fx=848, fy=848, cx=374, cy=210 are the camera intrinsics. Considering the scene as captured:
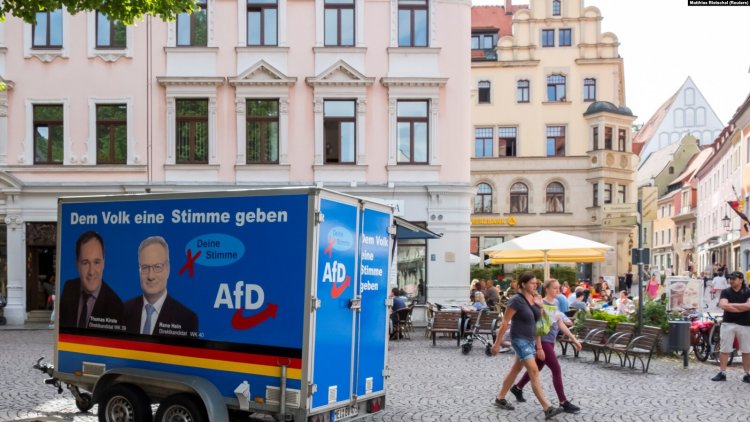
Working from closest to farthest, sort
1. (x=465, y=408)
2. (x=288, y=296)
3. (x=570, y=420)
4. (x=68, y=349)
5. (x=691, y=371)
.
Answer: (x=288, y=296), (x=68, y=349), (x=570, y=420), (x=465, y=408), (x=691, y=371)

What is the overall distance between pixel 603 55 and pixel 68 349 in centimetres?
4499

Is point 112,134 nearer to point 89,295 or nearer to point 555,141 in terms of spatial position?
point 89,295

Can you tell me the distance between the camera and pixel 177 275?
849 centimetres

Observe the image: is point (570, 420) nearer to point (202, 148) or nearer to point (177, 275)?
point (177, 275)

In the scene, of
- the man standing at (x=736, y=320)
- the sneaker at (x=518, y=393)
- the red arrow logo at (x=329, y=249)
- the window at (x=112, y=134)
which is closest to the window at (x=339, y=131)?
the window at (x=112, y=134)

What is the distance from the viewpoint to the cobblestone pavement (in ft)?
34.0

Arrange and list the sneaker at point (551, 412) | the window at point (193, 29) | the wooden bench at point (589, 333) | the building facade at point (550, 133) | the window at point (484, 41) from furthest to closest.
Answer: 1. the window at point (484, 41)
2. the building facade at point (550, 133)
3. the window at point (193, 29)
4. the wooden bench at point (589, 333)
5. the sneaker at point (551, 412)

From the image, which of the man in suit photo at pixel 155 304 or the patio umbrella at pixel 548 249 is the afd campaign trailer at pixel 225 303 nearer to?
A: the man in suit photo at pixel 155 304

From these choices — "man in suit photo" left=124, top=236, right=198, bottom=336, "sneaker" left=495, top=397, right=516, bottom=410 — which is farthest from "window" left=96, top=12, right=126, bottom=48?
"sneaker" left=495, top=397, right=516, bottom=410

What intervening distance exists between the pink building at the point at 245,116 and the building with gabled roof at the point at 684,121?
78.9 m

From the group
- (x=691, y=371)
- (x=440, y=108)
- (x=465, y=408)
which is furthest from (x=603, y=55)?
(x=465, y=408)

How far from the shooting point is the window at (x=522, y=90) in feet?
166

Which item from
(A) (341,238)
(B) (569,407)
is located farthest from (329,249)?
(B) (569,407)

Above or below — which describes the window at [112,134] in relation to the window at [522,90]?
below
